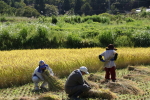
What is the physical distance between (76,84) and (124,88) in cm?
198

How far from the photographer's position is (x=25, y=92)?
30.8 ft

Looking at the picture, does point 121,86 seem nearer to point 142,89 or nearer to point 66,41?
point 142,89

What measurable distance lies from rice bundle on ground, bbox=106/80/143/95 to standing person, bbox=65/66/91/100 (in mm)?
1458

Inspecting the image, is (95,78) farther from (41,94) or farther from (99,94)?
(41,94)

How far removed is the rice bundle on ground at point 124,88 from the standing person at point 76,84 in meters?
1.46

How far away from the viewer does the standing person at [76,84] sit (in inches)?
311

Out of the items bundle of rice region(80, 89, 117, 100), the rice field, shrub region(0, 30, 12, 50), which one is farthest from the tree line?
bundle of rice region(80, 89, 117, 100)

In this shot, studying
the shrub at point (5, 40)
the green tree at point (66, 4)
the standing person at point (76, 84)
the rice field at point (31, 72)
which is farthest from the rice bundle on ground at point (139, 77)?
the green tree at point (66, 4)

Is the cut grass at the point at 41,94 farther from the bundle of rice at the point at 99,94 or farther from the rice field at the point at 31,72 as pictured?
the bundle of rice at the point at 99,94

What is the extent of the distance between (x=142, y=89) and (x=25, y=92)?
4508 millimetres

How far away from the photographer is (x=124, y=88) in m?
8.93

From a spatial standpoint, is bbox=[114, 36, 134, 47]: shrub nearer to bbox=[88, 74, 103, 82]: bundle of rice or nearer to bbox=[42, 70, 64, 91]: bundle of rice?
bbox=[88, 74, 103, 82]: bundle of rice

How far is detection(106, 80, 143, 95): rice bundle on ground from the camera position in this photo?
28.9ft

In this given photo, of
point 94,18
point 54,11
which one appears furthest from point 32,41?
point 54,11
